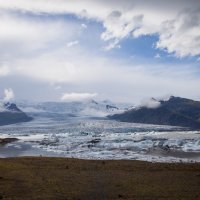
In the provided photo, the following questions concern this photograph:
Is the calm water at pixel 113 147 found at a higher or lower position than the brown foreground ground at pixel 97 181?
higher

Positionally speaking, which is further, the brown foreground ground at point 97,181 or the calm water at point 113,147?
the calm water at point 113,147

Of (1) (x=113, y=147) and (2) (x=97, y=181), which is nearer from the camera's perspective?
(2) (x=97, y=181)

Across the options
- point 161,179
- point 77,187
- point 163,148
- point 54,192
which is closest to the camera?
point 54,192

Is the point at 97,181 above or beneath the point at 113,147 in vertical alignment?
beneath

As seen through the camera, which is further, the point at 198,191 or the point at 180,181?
the point at 180,181

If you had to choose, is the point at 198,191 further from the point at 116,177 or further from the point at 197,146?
the point at 197,146

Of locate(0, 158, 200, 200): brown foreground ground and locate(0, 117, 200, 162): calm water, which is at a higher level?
locate(0, 117, 200, 162): calm water

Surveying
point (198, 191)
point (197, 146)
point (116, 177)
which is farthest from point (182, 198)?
point (197, 146)

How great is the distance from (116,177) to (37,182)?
223 inches

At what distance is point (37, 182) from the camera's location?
2448 centimetres

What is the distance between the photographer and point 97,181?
2531 centimetres

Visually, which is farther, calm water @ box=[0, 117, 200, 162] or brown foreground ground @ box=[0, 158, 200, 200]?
calm water @ box=[0, 117, 200, 162]

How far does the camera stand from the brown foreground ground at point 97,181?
2053 centimetres

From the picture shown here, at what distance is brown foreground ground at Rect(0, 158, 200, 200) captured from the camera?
20.5 meters
